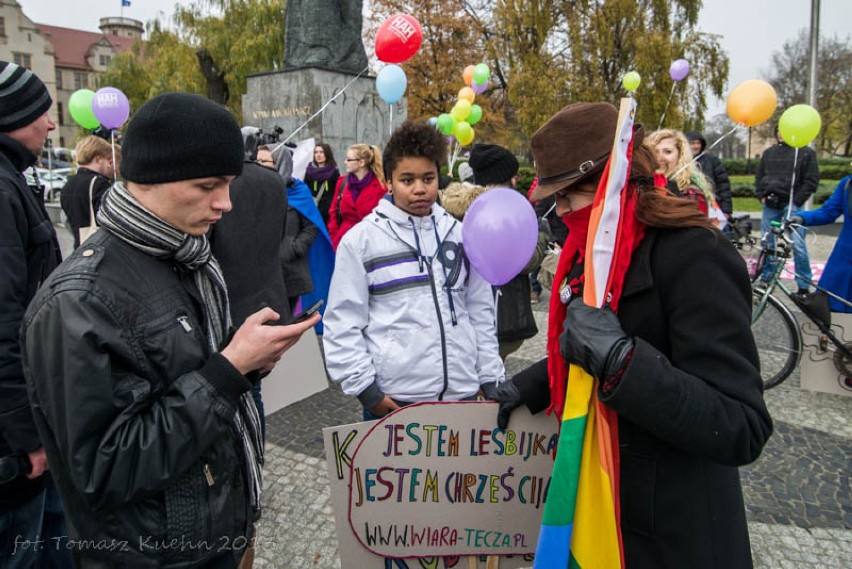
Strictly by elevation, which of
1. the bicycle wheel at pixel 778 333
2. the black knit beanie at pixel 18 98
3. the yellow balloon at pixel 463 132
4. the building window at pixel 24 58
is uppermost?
the building window at pixel 24 58

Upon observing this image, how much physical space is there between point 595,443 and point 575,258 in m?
0.53

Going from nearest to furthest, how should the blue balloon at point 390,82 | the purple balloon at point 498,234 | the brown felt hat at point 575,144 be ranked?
the brown felt hat at point 575,144, the purple balloon at point 498,234, the blue balloon at point 390,82

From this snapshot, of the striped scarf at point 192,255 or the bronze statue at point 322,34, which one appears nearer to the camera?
the striped scarf at point 192,255

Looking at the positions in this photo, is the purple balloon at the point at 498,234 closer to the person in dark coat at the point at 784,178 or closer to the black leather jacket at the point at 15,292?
the black leather jacket at the point at 15,292

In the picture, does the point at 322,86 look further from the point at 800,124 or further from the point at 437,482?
the point at 437,482

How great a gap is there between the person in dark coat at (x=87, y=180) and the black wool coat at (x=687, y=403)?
481 centimetres

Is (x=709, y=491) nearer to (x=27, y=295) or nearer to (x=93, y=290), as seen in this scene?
(x=93, y=290)

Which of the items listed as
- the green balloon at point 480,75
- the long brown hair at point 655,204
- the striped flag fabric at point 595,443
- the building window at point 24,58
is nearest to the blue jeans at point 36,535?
the striped flag fabric at point 595,443

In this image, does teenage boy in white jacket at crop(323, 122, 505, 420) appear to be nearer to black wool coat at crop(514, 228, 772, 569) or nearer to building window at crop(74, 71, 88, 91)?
black wool coat at crop(514, 228, 772, 569)

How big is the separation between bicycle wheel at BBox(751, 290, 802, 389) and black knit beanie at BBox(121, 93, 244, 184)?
13.8 ft

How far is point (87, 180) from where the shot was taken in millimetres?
5227

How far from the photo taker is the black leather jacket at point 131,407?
4.00 ft

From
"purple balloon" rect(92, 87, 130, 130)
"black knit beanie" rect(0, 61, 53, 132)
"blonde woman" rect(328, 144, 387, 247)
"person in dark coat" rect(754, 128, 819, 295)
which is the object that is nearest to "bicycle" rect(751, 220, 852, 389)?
"blonde woman" rect(328, 144, 387, 247)

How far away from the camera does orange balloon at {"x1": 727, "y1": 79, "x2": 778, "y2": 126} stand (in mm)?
5625
